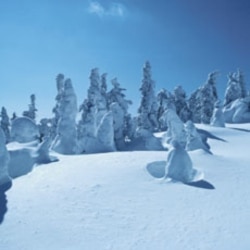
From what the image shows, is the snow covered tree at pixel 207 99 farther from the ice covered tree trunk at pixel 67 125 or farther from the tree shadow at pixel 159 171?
the tree shadow at pixel 159 171

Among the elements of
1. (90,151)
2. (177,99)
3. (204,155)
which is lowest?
(90,151)

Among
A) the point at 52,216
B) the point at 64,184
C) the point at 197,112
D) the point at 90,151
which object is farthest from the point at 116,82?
the point at 52,216

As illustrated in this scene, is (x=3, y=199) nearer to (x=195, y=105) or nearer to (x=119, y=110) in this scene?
(x=119, y=110)

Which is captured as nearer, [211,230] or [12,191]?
[211,230]

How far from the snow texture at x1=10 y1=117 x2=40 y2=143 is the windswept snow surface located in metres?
10.6

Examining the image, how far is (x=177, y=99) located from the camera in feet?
178

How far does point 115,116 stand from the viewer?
43125 mm

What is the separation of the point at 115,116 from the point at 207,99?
67.1ft

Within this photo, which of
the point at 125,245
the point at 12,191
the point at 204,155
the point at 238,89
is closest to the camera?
the point at 125,245

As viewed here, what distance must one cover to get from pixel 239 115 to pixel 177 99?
11.6 m

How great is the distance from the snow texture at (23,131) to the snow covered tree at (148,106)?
893 inches

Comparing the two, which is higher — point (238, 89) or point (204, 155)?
point (238, 89)

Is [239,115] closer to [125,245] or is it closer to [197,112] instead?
[197,112]

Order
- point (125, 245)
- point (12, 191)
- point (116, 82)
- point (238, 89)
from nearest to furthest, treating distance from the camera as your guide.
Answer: point (125, 245) → point (12, 191) → point (116, 82) → point (238, 89)
